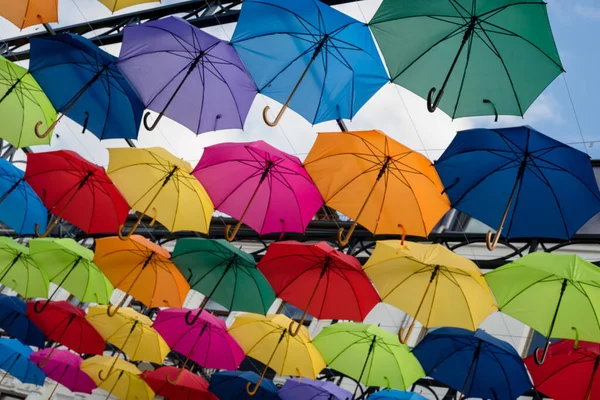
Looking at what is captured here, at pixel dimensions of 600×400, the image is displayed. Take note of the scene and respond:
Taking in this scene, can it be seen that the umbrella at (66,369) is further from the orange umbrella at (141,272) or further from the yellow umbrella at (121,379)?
the orange umbrella at (141,272)

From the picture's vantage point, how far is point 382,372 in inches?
337

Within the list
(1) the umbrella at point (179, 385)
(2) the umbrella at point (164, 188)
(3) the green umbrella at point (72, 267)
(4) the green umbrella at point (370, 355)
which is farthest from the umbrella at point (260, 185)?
(1) the umbrella at point (179, 385)

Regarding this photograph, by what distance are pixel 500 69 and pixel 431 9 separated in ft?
2.51

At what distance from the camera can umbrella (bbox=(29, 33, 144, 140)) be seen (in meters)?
7.54

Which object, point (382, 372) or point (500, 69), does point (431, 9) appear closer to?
point (500, 69)

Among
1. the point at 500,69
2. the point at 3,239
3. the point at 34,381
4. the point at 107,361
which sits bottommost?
the point at 34,381

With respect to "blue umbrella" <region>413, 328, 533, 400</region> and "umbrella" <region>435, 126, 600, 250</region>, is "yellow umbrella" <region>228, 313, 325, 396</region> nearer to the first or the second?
"blue umbrella" <region>413, 328, 533, 400</region>

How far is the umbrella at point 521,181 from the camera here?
5816 mm

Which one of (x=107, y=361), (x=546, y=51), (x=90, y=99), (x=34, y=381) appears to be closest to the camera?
(x=546, y=51)

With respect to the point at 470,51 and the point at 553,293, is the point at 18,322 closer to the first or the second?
the point at 553,293

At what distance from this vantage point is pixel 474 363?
8.00m

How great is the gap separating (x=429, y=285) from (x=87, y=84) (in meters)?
4.68

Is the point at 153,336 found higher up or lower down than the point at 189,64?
lower down

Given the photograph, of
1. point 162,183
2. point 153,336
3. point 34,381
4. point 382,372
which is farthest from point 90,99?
point 34,381
